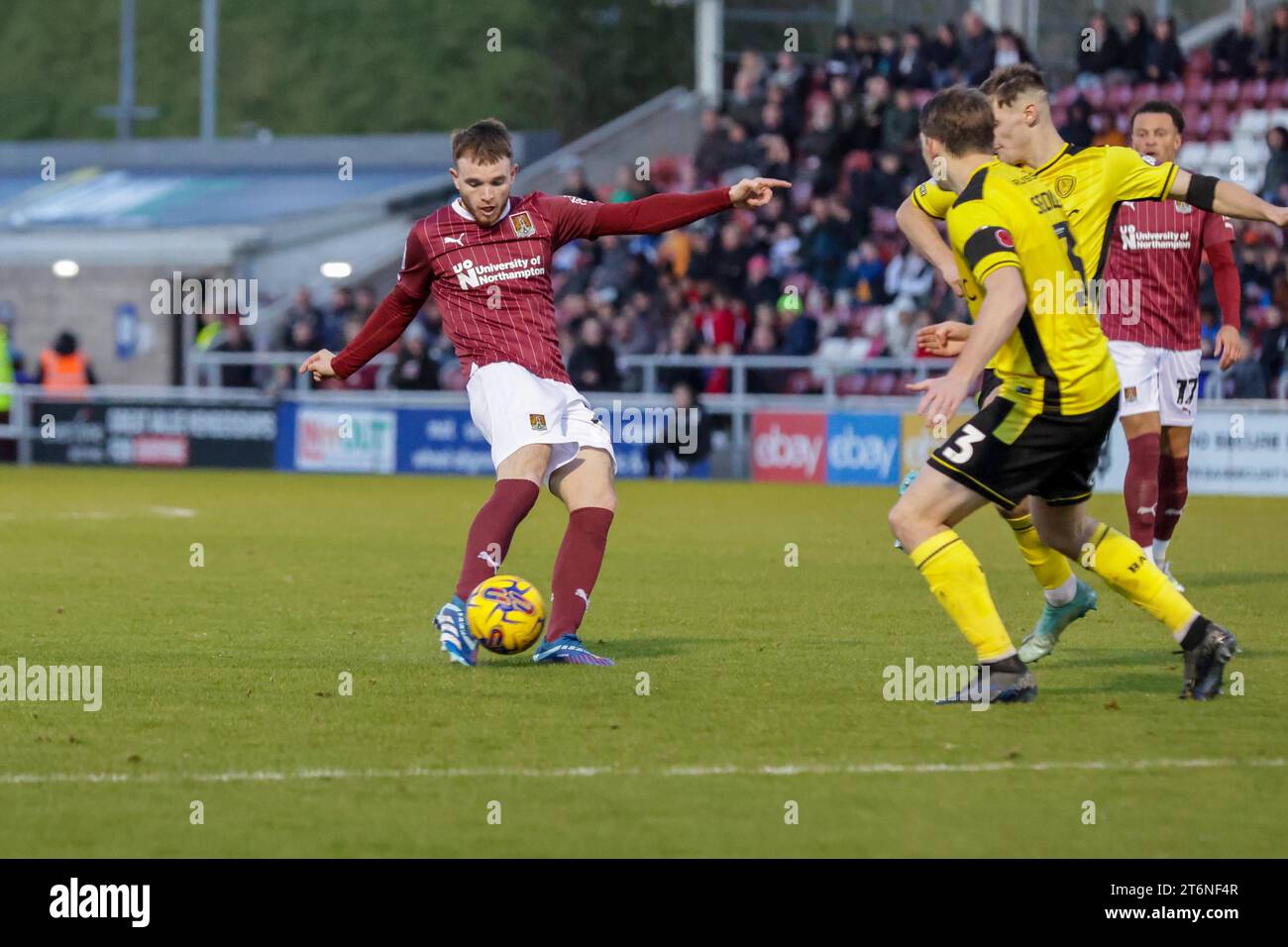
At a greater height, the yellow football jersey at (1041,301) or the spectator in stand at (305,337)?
the spectator in stand at (305,337)

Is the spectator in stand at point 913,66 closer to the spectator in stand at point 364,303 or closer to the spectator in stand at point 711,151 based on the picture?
the spectator in stand at point 711,151

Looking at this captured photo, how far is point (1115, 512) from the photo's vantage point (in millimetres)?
18219

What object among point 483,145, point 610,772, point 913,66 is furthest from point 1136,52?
point 610,772

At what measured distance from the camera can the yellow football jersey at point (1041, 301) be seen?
7.24 m

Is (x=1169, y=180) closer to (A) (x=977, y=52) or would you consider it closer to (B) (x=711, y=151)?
(A) (x=977, y=52)

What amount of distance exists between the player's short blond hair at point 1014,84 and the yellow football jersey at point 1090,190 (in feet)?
1.36

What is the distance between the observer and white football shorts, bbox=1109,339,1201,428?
436 inches

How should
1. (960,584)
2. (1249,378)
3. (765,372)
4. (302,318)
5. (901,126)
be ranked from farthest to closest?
(302,318), (901,126), (765,372), (1249,378), (960,584)

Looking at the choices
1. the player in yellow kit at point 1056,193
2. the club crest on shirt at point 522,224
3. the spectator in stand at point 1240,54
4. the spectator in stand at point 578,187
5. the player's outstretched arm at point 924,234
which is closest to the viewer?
the player in yellow kit at point 1056,193

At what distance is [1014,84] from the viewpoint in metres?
8.22

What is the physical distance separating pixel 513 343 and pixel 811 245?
56.7 feet

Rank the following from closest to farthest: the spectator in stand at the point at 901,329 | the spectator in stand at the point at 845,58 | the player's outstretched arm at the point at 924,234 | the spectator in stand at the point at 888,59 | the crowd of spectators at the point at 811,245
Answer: the player's outstretched arm at the point at 924,234, the spectator in stand at the point at 901,329, the crowd of spectators at the point at 811,245, the spectator in stand at the point at 888,59, the spectator in stand at the point at 845,58

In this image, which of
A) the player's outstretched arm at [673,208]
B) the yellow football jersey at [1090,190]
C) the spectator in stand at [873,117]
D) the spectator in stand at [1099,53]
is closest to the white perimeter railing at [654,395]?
the spectator in stand at [873,117]

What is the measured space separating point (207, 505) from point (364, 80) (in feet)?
195
